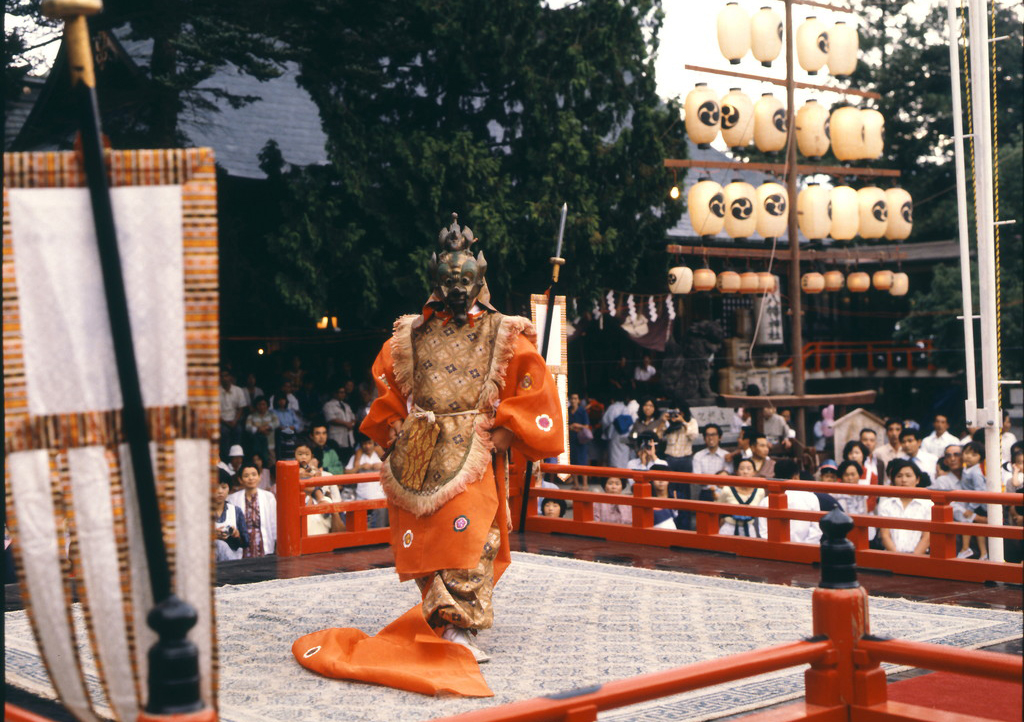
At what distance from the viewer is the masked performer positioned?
Answer: 5.76 metres

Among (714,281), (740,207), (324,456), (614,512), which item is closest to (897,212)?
(740,207)

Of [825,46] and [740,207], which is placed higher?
[825,46]

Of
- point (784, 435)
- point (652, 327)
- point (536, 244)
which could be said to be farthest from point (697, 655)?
point (652, 327)

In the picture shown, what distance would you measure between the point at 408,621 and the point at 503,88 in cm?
978

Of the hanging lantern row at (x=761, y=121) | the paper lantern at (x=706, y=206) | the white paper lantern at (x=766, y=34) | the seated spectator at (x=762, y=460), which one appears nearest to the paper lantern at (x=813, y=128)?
the hanging lantern row at (x=761, y=121)

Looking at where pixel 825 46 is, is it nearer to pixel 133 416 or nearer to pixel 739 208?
pixel 739 208

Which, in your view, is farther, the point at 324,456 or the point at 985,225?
the point at 324,456

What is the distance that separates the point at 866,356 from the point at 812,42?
30.0ft

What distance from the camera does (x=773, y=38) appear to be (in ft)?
54.0

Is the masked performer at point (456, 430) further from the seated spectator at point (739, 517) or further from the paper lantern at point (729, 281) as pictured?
the paper lantern at point (729, 281)

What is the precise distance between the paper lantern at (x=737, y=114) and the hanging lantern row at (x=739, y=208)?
0.71 m

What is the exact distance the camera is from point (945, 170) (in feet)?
96.3

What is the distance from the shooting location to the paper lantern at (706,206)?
16734 millimetres

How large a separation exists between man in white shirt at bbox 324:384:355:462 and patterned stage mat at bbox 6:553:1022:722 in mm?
5383
